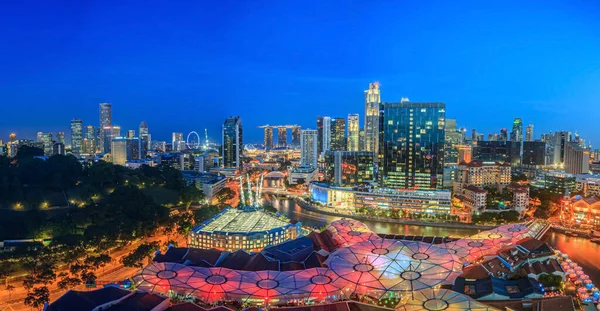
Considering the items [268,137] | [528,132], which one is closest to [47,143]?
[268,137]

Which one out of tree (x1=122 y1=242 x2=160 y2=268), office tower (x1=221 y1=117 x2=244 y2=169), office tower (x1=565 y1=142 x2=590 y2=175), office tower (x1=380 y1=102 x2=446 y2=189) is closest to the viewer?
tree (x1=122 y1=242 x2=160 y2=268)

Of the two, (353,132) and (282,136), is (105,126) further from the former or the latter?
(282,136)

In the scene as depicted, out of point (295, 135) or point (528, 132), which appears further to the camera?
point (295, 135)

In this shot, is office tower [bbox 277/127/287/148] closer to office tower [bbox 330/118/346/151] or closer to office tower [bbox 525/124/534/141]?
office tower [bbox 330/118/346/151]

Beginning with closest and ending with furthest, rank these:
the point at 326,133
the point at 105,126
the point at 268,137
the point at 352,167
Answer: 1. the point at 352,167
2. the point at 326,133
3. the point at 105,126
4. the point at 268,137

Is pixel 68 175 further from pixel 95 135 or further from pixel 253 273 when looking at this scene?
pixel 95 135

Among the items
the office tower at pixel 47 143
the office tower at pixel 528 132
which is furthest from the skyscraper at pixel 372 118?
the office tower at pixel 47 143

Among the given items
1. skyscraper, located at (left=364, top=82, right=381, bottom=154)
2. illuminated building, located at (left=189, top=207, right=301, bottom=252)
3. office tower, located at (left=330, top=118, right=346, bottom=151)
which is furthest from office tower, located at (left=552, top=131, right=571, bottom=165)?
illuminated building, located at (left=189, top=207, right=301, bottom=252)
